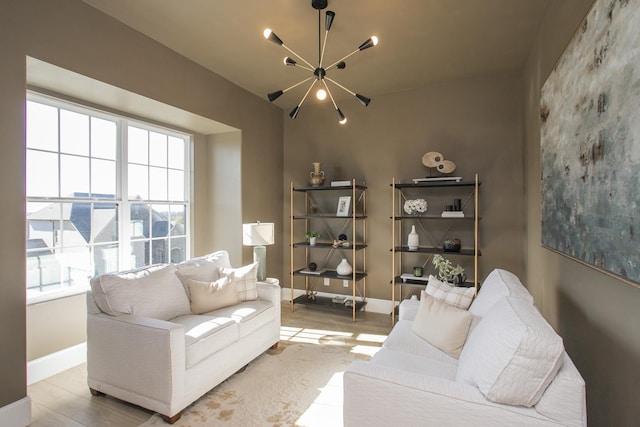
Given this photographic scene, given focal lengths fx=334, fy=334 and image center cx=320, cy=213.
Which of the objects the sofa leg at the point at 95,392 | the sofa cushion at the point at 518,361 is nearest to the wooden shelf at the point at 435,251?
the sofa cushion at the point at 518,361

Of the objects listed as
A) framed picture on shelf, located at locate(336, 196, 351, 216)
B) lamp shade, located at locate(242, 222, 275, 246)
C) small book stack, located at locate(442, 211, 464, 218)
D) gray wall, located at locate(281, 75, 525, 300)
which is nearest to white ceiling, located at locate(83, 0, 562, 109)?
gray wall, located at locate(281, 75, 525, 300)

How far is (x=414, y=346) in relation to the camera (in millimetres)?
2242

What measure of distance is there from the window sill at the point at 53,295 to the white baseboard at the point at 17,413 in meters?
0.83

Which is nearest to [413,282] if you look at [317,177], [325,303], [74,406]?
[325,303]

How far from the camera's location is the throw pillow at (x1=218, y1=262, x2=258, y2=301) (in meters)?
3.13

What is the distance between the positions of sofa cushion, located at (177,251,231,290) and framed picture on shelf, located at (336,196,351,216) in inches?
66.6

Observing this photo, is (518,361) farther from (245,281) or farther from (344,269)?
(344,269)

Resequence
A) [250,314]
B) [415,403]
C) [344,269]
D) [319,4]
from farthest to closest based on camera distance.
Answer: [344,269] < [250,314] < [319,4] < [415,403]

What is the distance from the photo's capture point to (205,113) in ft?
12.1

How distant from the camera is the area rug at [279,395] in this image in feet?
7.18

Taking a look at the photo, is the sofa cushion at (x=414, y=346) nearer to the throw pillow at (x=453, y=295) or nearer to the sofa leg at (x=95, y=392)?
the throw pillow at (x=453, y=295)

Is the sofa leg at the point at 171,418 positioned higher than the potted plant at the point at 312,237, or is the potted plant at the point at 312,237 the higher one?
the potted plant at the point at 312,237

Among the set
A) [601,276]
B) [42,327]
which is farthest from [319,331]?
[601,276]

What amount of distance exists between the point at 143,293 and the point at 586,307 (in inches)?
113
